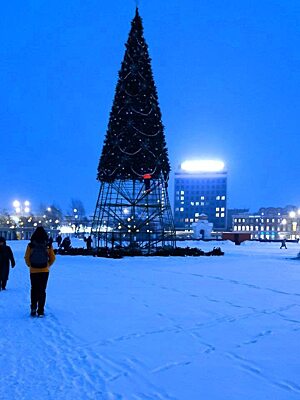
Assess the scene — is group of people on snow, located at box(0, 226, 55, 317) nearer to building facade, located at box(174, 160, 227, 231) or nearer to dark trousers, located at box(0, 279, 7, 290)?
dark trousers, located at box(0, 279, 7, 290)

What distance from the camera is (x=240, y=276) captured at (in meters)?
16.9

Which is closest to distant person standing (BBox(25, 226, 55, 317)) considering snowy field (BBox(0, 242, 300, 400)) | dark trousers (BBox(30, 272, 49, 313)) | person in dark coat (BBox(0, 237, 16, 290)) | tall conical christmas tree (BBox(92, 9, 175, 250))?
dark trousers (BBox(30, 272, 49, 313))

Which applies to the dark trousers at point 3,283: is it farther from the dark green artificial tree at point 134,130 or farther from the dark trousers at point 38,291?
the dark green artificial tree at point 134,130

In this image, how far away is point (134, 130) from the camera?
89.7ft

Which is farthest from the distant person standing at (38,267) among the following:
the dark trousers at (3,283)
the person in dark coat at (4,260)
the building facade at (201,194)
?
the building facade at (201,194)

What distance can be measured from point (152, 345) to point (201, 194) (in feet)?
500

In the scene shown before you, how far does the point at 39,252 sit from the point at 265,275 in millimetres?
10587

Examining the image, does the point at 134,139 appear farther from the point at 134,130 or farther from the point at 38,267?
the point at 38,267

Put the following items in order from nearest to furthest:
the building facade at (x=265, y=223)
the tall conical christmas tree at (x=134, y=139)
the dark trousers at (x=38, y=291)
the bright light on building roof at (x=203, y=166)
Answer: the dark trousers at (x=38, y=291) → the tall conical christmas tree at (x=134, y=139) → the building facade at (x=265, y=223) → the bright light on building roof at (x=203, y=166)

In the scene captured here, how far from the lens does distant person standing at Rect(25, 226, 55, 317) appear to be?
8992 mm

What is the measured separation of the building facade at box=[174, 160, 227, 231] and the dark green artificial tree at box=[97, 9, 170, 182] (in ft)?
420

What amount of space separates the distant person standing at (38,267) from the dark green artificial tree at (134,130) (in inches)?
717

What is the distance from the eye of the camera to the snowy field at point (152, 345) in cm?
486

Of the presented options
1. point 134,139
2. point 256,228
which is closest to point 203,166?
point 256,228
